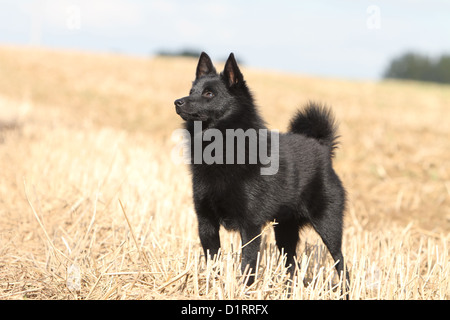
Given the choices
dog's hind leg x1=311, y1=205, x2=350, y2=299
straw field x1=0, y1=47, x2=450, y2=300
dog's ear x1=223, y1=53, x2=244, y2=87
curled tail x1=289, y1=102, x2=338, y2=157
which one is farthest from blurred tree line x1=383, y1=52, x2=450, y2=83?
dog's ear x1=223, y1=53, x2=244, y2=87

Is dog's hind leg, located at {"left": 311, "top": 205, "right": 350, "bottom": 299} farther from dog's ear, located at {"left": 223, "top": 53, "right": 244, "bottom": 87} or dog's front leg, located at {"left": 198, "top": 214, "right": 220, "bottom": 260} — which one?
dog's ear, located at {"left": 223, "top": 53, "right": 244, "bottom": 87}

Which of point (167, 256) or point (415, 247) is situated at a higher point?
point (167, 256)

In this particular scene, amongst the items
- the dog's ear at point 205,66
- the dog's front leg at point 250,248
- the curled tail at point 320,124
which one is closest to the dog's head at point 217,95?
the dog's ear at point 205,66

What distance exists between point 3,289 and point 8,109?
11.5 m

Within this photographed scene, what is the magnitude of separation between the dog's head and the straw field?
2.81 ft

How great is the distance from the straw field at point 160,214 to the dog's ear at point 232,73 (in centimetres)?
87

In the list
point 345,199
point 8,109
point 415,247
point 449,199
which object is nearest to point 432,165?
point 449,199

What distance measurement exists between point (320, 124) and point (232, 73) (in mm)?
1271

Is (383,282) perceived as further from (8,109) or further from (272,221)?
(8,109)

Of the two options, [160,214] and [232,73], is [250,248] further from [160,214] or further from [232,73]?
[160,214]

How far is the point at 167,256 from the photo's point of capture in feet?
12.7

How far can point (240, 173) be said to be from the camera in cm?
378

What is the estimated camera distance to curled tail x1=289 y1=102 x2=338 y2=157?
472 cm

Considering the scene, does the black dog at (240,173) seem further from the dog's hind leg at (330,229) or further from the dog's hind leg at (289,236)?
the dog's hind leg at (289,236)
